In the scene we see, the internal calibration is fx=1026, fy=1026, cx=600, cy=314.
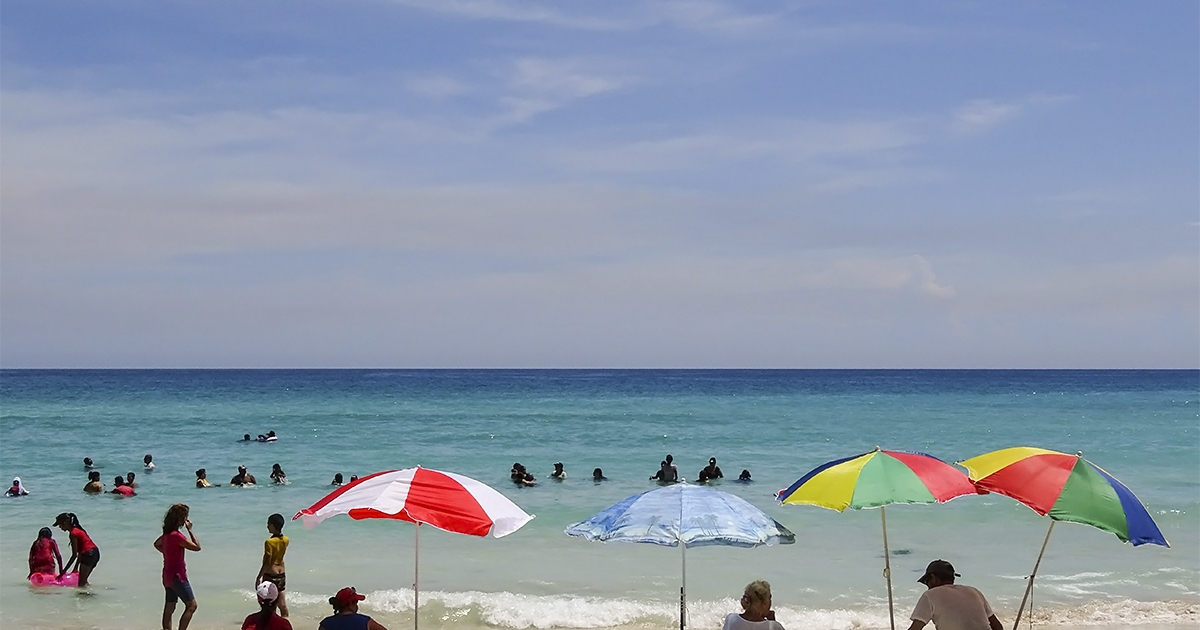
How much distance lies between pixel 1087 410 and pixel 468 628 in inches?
2070

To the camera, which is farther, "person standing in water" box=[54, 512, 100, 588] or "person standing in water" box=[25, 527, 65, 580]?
"person standing in water" box=[25, 527, 65, 580]

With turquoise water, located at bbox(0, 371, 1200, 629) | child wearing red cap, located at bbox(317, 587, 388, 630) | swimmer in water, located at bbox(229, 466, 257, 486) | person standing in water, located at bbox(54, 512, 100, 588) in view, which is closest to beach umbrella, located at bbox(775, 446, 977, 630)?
child wearing red cap, located at bbox(317, 587, 388, 630)

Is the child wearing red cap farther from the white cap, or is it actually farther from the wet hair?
the wet hair

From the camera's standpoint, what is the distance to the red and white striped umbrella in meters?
7.67

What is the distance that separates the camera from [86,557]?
1357cm

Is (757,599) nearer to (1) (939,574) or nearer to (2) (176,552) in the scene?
(1) (939,574)

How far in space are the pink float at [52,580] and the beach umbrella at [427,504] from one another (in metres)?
7.53

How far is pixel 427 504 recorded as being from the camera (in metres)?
7.82

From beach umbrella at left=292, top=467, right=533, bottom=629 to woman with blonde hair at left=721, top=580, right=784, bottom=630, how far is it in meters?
1.82

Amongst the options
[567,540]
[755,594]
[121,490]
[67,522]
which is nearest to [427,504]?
→ [755,594]

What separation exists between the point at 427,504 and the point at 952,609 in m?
3.84

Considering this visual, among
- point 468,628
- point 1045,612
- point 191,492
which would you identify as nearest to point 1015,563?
point 1045,612

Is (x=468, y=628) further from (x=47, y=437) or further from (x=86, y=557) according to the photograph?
(x=47, y=437)

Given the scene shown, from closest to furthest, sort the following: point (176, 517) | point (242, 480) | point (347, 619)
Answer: point (347, 619), point (176, 517), point (242, 480)
